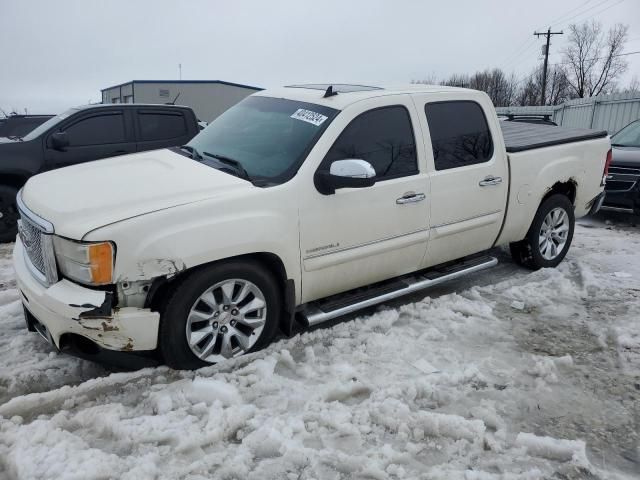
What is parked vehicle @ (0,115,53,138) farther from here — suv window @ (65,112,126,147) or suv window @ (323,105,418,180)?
suv window @ (323,105,418,180)

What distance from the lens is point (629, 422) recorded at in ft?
10.4

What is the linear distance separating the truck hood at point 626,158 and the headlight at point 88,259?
7.72m

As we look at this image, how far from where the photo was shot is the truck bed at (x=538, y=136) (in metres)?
5.21

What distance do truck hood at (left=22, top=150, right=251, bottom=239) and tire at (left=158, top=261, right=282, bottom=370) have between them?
0.50 metres

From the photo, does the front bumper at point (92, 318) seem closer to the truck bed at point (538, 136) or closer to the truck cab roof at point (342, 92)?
the truck cab roof at point (342, 92)

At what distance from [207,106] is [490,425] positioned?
31.5m

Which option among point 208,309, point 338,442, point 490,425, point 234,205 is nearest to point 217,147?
point 234,205

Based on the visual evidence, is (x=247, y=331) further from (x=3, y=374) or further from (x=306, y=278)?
(x=3, y=374)

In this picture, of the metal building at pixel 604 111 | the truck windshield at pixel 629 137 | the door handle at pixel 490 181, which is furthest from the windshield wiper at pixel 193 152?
the metal building at pixel 604 111

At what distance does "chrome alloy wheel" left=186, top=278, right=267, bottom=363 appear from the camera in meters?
3.38

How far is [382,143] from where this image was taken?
413 centimetres

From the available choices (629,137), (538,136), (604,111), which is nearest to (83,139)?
(538,136)

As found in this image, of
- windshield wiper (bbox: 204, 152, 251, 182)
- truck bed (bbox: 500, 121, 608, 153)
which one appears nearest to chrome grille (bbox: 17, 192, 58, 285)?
windshield wiper (bbox: 204, 152, 251, 182)

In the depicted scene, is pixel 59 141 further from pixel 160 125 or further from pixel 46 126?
pixel 160 125
